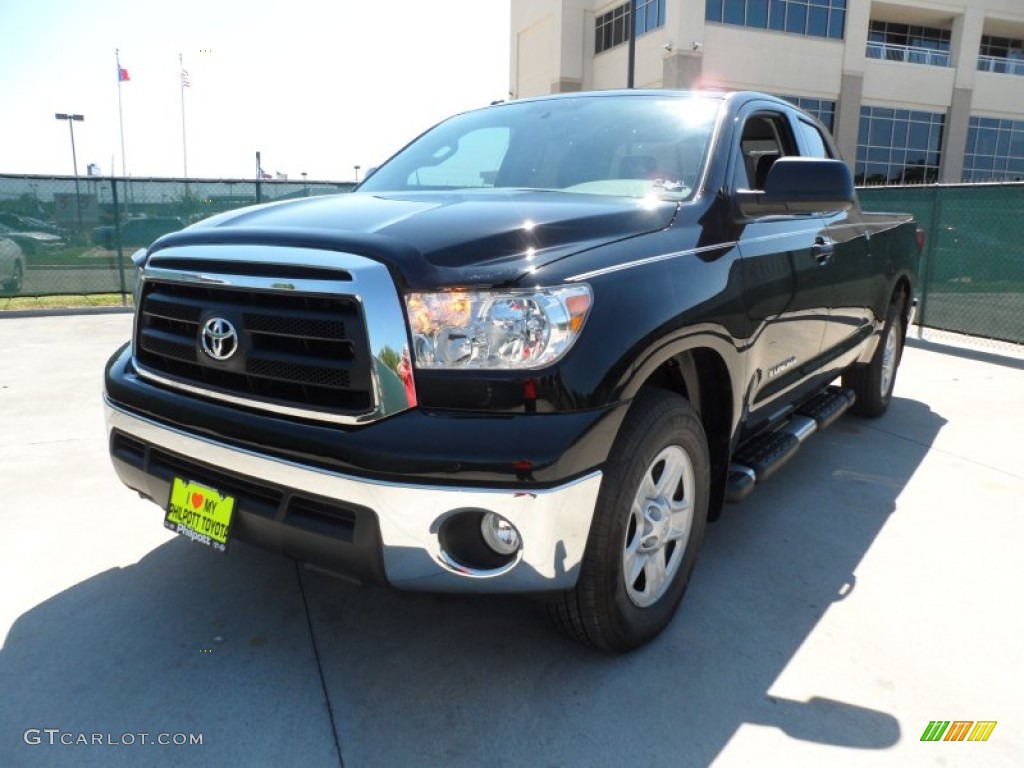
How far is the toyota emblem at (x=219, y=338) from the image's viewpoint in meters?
2.31

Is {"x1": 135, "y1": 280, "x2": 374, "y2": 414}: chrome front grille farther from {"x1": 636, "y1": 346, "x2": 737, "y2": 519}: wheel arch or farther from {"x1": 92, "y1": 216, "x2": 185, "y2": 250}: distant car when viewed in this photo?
{"x1": 92, "y1": 216, "x2": 185, "y2": 250}: distant car

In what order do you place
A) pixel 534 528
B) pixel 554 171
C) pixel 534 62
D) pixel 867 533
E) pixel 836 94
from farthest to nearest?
pixel 534 62, pixel 836 94, pixel 867 533, pixel 554 171, pixel 534 528

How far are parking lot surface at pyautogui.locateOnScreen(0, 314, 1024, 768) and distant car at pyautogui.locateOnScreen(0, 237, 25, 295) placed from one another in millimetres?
8911

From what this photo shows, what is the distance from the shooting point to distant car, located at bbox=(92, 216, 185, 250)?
11.7m

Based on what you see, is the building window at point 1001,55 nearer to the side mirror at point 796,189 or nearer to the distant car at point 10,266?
the distant car at point 10,266

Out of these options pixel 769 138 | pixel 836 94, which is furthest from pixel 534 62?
pixel 769 138

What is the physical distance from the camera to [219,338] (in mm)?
2336

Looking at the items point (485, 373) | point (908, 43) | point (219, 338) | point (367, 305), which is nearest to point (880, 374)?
point (485, 373)

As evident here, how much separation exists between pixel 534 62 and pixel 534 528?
4341cm

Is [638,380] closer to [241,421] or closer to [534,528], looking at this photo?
[534,528]

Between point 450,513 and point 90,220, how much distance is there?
11.7m

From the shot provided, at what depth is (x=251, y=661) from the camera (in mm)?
2521

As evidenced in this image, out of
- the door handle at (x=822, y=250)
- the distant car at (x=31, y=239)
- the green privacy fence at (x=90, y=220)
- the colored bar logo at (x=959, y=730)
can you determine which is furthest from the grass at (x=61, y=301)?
the colored bar logo at (x=959, y=730)

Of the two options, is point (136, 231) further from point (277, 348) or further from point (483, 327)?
point (483, 327)
